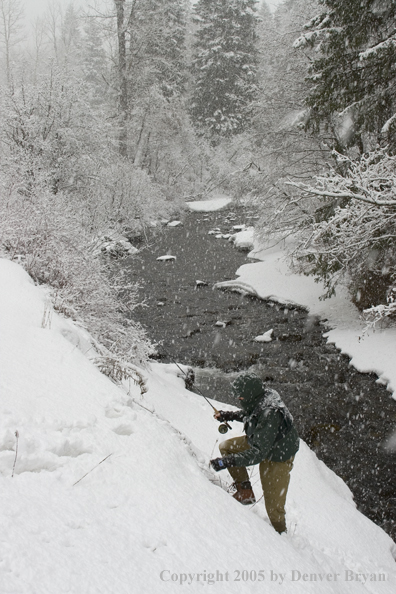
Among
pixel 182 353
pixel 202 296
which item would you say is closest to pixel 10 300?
pixel 182 353

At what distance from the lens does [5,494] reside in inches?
94.4

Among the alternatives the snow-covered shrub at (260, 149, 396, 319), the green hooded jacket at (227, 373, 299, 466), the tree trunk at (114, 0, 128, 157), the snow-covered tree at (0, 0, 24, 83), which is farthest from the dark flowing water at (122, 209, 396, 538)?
the snow-covered tree at (0, 0, 24, 83)

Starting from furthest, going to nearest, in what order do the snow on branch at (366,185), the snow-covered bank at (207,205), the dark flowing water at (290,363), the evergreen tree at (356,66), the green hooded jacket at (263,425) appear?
the snow-covered bank at (207,205) < the evergreen tree at (356,66) < the snow on branch at (366,185) < the dark flowing water at (290,363) < the green hooded jacket at (263,425)

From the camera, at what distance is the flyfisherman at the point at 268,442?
148 inches

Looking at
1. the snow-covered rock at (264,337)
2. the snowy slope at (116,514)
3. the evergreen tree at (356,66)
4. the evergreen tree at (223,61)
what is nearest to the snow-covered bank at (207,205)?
the evergreen tree at (223,61)

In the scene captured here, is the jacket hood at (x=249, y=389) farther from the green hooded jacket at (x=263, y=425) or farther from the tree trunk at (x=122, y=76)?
the tree trunk at (x=122, y=76)

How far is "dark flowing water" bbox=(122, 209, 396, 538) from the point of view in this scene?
720cm

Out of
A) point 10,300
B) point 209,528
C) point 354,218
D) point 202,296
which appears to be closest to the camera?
point 209,528

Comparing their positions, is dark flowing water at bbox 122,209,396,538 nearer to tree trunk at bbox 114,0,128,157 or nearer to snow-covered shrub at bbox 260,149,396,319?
snow-covered shrub at bbox 260,149,396,319

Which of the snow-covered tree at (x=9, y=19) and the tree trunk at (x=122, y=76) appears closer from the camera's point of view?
the tree trunk at (x=122, y=76)

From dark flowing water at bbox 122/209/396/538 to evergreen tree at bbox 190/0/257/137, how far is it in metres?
30.0

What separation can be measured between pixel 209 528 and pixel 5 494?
1.26 m

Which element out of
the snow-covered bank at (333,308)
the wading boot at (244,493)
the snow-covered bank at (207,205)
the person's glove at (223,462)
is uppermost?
the person's glove at (223,462)

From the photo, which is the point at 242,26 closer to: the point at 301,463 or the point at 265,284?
the point at 265,284
